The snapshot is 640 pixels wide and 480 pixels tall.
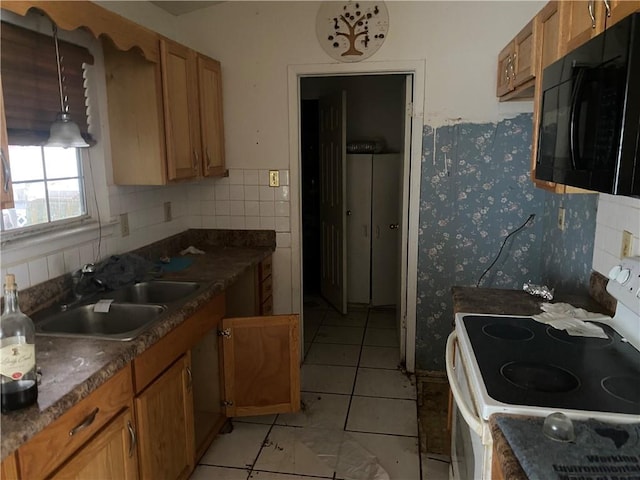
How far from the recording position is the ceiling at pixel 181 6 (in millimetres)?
2905

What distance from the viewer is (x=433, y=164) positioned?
3059mm

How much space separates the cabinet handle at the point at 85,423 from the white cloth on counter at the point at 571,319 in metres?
1.54

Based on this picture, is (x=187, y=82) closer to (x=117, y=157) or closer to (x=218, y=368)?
(x=117, y=157)

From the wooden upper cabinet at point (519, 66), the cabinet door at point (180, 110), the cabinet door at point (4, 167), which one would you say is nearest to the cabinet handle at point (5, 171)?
the cabinet door at point (4, 167)

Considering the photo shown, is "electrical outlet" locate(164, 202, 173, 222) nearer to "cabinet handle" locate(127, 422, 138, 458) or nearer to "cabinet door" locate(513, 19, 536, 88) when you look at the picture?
"cabinet handle" locate(127, 422, 138, 458)

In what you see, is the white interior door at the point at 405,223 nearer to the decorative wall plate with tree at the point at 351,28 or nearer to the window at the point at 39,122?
the decorative wall plate with tree at the point at 351,28

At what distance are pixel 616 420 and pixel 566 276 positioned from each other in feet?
4.68

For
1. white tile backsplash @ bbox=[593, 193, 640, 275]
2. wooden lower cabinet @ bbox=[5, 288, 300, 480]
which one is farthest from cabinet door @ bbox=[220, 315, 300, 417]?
white tile backsplash @ bbox=[593, 193, 640, 275]

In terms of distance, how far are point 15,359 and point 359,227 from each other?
142 inches

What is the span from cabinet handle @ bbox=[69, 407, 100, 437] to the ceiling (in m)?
2.37

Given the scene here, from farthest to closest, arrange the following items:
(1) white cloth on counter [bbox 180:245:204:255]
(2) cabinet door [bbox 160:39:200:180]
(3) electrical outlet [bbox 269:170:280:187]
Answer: (3) electrical outlet [bbox 269:170:280:187], (1) white cloth on counter [bbox 180:245:204:255], (2) cabinet door [bbox 160:39:200:180]

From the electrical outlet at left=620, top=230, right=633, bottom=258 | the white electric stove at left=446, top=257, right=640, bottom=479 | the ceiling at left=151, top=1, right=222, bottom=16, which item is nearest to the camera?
the white electric stove at left=446, top=257, right=640, bottom=479

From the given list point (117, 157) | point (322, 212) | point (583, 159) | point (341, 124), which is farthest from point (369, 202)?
point (583, 159)

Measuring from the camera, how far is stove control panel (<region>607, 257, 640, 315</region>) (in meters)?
1.53
